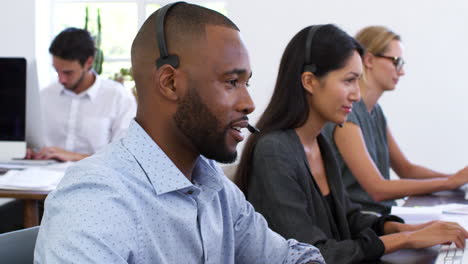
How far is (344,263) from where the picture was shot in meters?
1.51

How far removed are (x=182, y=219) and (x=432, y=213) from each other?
1197 mm

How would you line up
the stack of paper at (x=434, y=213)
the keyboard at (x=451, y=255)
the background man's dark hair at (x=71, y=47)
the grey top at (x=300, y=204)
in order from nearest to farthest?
the keyboard at (x=451, y=255) < the grey top at (x=300, y=204) < the stack of paper at (x=434, y=213) < the background man's dark hair at (x=71, y=47)

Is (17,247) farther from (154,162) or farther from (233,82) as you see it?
(233,82)

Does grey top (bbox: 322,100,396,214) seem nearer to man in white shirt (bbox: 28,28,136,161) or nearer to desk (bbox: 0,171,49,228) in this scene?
desk (bbox: 0,171,49,228)

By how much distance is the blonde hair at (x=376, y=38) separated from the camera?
9.05ft

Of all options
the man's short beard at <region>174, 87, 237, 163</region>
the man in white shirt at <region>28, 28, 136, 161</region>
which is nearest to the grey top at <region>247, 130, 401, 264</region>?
the man's short beard at <region>174, 87, 237, 163</region>

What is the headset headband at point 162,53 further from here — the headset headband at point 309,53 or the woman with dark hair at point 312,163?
the headset headband at point 309,53

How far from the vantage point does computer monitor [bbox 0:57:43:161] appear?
9.52ft

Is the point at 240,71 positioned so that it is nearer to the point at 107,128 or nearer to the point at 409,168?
the point at 409,168

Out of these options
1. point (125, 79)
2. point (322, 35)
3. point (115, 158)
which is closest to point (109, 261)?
point (115, 158)

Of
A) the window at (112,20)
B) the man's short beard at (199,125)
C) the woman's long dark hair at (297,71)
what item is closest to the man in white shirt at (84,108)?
the woman's long dark hair at (297,71)

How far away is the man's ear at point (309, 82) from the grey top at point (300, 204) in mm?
135

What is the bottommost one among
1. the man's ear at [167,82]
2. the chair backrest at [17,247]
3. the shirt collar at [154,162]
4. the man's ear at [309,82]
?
the chair backrest at [17,247]

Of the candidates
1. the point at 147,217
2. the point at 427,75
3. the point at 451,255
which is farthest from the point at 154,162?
the point at 427,75
